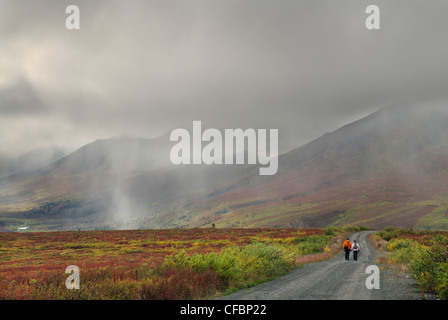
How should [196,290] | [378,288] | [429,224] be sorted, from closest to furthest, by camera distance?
[196,290] < [378,288] < [429,224]

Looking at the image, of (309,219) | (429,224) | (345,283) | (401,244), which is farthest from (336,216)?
→ (345,283)

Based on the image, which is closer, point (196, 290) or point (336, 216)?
point (196, 290)

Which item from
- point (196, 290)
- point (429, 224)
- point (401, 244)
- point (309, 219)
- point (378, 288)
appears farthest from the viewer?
point (309, 219)

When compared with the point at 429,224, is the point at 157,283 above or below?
above

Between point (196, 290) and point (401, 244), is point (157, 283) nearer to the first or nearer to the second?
point (196, 290)

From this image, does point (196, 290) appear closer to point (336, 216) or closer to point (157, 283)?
point (157, 283)

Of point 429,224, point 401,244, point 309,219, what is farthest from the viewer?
point 309,219
